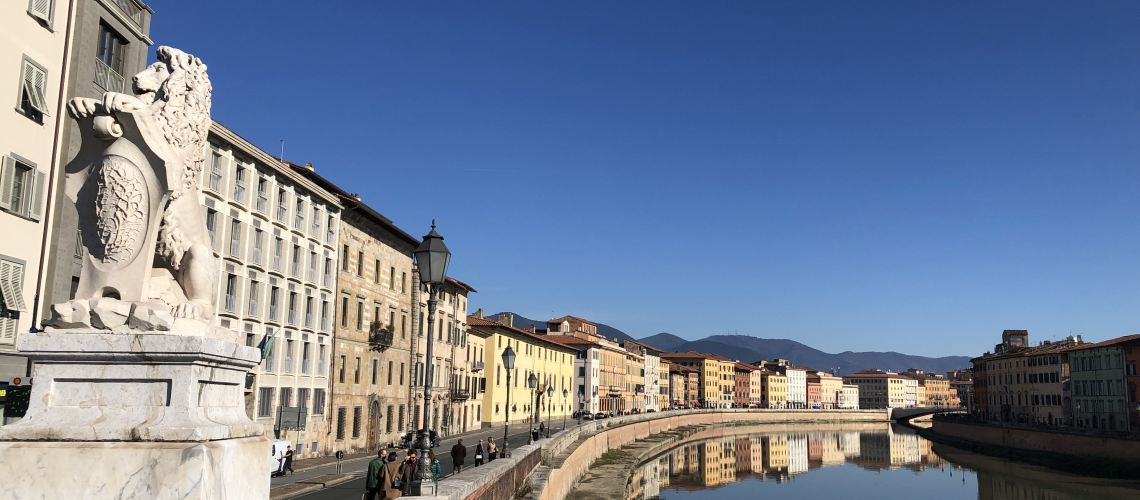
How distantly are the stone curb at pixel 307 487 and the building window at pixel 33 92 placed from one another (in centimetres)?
1239

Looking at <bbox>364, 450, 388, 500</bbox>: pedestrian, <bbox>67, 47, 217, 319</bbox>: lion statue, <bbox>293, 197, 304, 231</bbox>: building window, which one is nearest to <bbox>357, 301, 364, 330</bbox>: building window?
<bbox>293, 197, 304, 231</bbox>: building window

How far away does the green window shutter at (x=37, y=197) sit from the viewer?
22.6 metres

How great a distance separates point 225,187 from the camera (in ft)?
111

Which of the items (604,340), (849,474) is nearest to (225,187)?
(849,474)

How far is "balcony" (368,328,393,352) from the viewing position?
46.6 metres

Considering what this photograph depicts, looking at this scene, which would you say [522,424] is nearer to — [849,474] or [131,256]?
[849,474]

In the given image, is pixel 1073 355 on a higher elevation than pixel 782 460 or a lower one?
higher

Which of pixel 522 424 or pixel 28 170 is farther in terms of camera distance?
pixel 522 424

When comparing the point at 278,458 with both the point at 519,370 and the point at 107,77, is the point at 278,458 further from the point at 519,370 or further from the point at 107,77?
the point at 519,370

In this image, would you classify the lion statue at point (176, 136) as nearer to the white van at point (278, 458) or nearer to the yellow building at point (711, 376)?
the white van at point (278, 458)

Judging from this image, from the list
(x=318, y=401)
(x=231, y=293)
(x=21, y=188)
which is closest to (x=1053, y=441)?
(x=318, y=401)

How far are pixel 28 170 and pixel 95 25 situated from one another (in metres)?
4.97

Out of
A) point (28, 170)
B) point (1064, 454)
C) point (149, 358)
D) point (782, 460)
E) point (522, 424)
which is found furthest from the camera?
point (782, 460)

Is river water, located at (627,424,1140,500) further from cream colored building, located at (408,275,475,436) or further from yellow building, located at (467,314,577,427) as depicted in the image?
cream colored building, located at (408,275,475,436)
